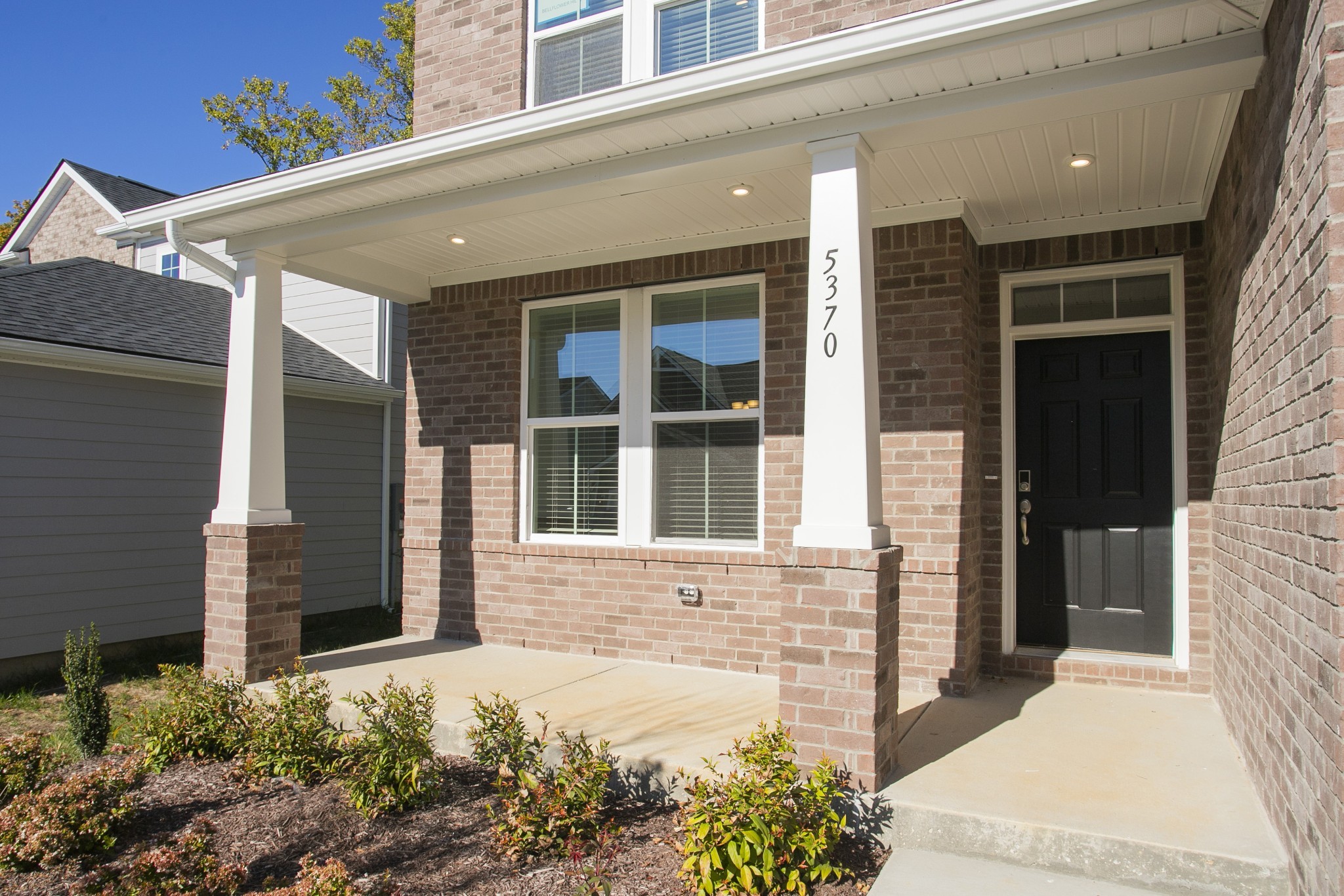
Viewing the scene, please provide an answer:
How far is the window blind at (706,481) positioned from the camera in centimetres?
620

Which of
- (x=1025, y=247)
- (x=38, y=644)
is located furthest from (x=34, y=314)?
(x=1025, y=247)

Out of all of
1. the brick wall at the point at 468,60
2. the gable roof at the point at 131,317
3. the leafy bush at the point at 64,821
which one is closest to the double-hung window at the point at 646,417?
the brick wall at the point at 468,60

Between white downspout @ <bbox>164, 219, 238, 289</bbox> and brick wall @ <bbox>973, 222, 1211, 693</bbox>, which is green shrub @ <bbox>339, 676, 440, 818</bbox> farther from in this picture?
brick wall @ <bbox>973, 222, 1211, 693</bbox>

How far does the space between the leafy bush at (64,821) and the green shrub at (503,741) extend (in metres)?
1.51

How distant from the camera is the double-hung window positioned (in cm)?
625

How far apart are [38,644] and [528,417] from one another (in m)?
4.64

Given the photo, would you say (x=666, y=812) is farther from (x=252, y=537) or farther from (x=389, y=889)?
(x=252, y=537)

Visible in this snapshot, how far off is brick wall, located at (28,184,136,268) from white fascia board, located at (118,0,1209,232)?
1269cm

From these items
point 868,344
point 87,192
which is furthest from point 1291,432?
point 87,192

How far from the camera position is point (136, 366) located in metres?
8.05

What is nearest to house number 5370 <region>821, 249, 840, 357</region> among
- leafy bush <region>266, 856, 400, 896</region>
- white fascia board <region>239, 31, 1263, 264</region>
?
white fascia board <region>239, 31, 1263, 264</region>

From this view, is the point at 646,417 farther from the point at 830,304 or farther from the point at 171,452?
the point at 171,452

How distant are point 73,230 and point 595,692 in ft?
53.6

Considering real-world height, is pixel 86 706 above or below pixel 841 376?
below
